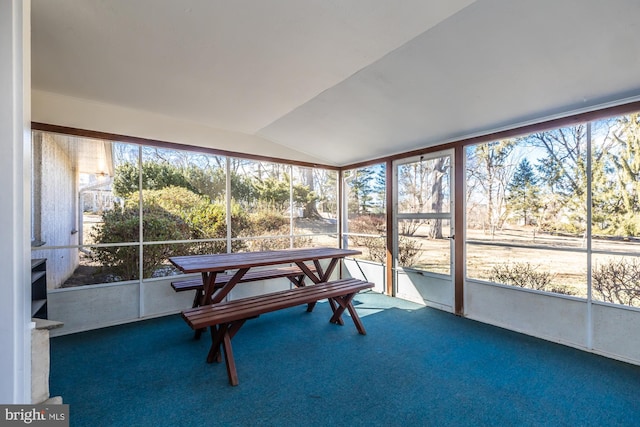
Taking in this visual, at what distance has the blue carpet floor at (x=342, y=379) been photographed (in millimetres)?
1925

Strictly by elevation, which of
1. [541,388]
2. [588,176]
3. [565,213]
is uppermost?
[588,176]

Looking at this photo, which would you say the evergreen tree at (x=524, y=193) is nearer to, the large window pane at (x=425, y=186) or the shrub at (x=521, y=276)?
the shrub at (x=521, y=276)

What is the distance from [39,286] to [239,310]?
207cm

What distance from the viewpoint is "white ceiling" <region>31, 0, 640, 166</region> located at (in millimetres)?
1856

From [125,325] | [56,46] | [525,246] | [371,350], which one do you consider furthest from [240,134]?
[525,246]

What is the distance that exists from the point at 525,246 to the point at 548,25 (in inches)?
89.8

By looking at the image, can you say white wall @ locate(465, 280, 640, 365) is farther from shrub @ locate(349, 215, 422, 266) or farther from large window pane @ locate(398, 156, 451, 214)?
large window pane @ locate(398, 156, 451, 214)

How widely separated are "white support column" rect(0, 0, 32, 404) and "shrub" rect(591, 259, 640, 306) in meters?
4.19

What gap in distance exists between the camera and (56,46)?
7.22 feet

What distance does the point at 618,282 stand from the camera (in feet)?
9.00

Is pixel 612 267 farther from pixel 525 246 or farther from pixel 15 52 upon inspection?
pixel 15 52

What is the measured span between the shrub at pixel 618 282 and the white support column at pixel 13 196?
4.19m

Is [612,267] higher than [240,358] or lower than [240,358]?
higher

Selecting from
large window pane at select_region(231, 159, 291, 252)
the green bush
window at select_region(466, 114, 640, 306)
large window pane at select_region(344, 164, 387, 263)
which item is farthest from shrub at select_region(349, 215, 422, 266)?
the green bush
